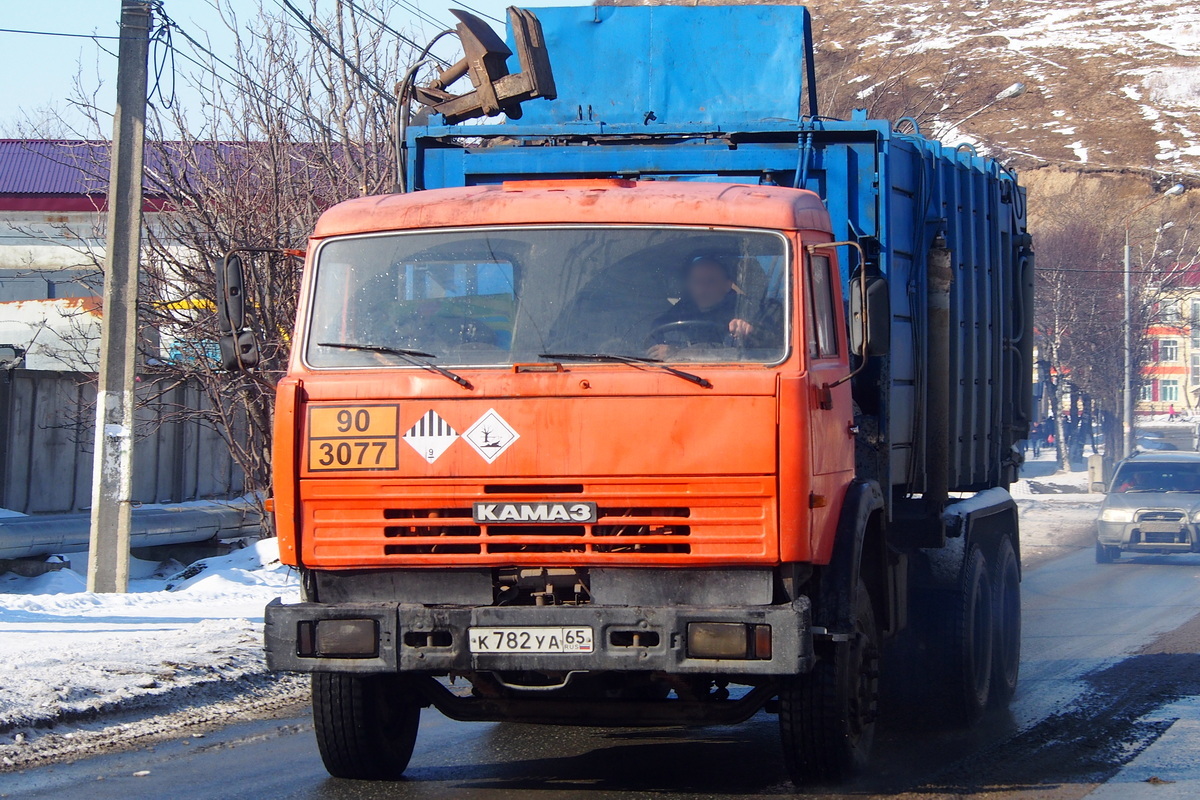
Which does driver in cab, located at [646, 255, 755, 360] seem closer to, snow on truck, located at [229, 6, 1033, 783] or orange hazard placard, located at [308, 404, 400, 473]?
snow on truck, located at [229, 6, 1033, 783]

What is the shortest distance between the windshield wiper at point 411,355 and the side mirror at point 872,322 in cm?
153

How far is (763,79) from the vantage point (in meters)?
7.52

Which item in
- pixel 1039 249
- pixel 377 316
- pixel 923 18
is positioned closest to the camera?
pixel 377 316

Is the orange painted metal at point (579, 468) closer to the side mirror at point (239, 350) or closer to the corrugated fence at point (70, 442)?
the side mirror at point (239, 350)

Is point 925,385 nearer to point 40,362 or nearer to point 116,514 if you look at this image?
point 116,514

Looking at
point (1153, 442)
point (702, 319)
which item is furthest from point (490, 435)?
point (1153, 442)

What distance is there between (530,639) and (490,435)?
0.76 m

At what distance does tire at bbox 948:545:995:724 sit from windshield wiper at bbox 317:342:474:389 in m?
3.40

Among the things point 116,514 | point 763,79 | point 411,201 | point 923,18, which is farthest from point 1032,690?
point 923,18

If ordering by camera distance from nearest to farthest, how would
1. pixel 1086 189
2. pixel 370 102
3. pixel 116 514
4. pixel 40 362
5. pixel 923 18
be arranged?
1. pixel 116 514
2. pixel 370 102
3. pixel 40 362
4. pixel 1086 189
5. pixel 923 18

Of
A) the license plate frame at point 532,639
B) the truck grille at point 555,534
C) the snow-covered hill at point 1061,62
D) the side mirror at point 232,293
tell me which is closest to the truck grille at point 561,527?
the truck grille at point 555,534

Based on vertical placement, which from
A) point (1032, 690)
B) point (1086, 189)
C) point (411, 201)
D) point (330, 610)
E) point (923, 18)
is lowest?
point (1032, 690)

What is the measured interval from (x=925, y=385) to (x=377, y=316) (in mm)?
3085

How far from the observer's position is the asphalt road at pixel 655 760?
5906mm
